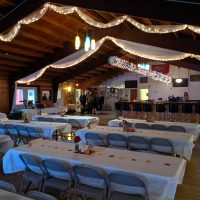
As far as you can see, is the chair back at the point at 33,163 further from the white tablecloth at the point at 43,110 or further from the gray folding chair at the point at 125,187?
the white tablecloth at the point at 43,110

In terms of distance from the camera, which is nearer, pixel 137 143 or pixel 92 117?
pixel 137 143

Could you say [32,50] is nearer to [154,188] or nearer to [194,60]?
[194,60]

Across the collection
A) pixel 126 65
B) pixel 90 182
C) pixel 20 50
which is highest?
pixel 20 50

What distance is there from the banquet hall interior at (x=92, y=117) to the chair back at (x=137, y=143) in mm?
21

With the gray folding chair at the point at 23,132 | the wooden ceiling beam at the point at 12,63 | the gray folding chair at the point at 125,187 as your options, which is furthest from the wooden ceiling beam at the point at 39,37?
the gray folding chair at the point at 125,187

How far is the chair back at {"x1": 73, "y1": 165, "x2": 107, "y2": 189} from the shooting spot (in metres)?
2.73

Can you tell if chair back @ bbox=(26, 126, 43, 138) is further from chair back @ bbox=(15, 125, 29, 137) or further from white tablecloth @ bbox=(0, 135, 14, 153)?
white tablecloth @ bbox=(0, 135, 14, 153)

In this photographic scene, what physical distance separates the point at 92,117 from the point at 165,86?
1053cm

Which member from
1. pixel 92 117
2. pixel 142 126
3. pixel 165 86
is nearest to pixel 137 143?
pixel 142 126

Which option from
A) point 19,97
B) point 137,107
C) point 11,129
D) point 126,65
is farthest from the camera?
point 19,97

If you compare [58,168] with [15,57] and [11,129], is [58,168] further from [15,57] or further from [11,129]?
[15,57]

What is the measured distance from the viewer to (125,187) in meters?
2.67

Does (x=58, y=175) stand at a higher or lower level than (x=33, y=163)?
lower

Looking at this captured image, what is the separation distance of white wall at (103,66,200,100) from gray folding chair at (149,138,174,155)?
13.2 metres
